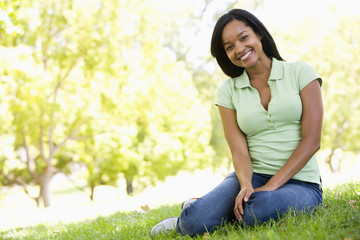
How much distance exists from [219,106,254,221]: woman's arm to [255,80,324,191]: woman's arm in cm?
13

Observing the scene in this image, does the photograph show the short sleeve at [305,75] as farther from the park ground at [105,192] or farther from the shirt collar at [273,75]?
the park ground at [105,192]

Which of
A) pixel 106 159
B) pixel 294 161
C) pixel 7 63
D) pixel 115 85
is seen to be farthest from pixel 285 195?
pixel 106 159

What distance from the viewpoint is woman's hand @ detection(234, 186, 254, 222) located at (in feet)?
10.2

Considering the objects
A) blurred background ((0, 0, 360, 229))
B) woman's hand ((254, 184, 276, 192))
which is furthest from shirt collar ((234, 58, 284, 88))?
blurred background ((0, 0, 360, 229))

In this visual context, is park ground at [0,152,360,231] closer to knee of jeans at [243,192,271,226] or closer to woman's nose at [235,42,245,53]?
knee of jeans at [243,192,271,226]

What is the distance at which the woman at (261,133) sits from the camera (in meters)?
3.12

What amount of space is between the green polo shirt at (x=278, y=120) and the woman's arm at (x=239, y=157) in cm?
7

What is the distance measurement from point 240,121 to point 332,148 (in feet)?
81.7

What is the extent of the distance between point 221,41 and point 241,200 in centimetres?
146

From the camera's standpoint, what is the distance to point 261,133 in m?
3.41

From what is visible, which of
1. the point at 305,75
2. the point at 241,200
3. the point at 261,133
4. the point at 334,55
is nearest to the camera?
the point at 241,200

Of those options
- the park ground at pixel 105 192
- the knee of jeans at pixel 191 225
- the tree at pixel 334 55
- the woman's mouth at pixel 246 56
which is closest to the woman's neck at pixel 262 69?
the woman's mouth at pixel 246 56

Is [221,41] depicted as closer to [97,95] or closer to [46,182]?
[97,95]

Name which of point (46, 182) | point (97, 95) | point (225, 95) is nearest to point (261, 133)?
point (225, 95)
